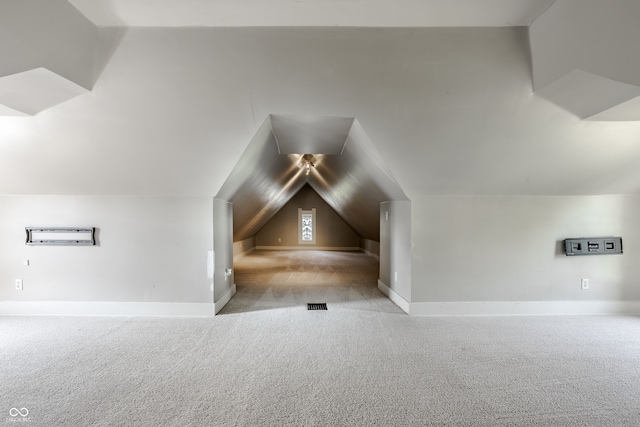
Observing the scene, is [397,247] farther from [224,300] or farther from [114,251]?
[114,251]

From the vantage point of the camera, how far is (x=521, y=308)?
338 centimetres

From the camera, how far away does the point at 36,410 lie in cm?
170

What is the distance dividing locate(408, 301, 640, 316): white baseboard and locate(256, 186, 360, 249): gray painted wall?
718cm

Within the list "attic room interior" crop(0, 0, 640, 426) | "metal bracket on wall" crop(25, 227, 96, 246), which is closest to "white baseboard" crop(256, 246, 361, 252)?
"attic room interior" crop(0, 0, 640, 426)

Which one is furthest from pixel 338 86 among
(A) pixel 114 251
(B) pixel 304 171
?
(B) pixel 304 171

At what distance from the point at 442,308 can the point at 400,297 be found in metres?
0.51

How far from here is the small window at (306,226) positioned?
10.5 m

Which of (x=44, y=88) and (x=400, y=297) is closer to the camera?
(x=44, y=88)

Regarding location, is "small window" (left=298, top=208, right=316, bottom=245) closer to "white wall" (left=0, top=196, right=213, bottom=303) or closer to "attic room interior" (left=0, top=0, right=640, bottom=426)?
"attic room interior" (left=0, top=0, right=640, bottom=426)

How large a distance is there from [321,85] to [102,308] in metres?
3.46

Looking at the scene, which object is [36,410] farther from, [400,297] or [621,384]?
[621,384]

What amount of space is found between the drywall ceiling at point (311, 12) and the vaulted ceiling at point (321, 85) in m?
0.01

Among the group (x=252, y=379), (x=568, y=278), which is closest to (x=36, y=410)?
(x=252, y=379)

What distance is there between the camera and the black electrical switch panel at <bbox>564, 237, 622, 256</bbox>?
11.0 ft
